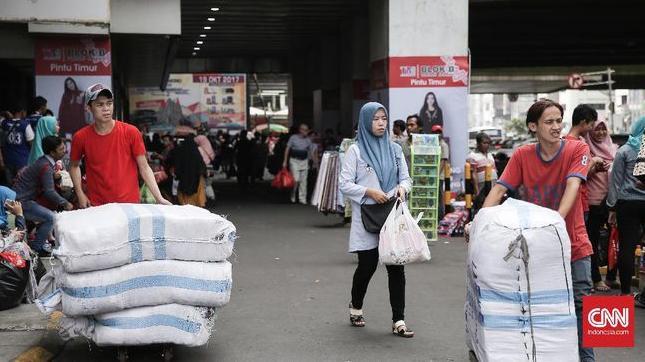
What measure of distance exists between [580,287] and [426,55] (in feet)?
36.7

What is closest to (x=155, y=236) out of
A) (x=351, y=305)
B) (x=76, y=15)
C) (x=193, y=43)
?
(x=351, y=305)

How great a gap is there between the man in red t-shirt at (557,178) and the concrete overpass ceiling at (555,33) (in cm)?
1270

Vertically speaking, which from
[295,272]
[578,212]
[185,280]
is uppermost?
[578,212]

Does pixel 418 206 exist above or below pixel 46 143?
below

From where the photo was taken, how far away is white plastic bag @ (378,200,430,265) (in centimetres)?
641

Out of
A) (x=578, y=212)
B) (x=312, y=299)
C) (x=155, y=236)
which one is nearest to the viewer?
(x=578, y=212)

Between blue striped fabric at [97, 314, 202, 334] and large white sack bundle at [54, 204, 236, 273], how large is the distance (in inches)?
14.1

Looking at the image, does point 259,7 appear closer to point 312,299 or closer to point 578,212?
point 312,299

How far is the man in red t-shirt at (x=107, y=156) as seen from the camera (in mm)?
6500

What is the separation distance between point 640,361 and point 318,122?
20935 millimetres

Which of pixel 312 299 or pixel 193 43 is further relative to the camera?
pixel 193 43

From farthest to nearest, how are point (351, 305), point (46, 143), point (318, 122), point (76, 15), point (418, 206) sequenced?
1. point (318, 122)
2. point (76, 15)
3. point (418, 206)
4. point (46, 143)
5. point (351, 305)

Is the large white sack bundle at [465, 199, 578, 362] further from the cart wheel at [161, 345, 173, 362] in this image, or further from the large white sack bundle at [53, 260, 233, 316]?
the cart wheel at [161, 345, 173, 362]

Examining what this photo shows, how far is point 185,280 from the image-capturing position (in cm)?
571
